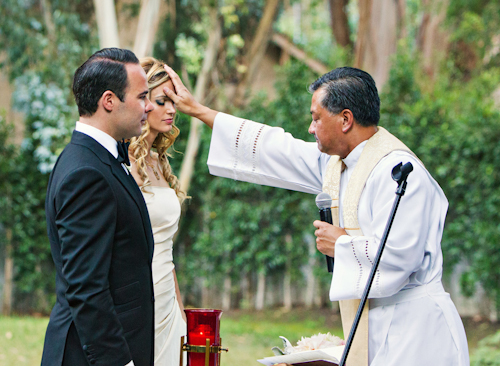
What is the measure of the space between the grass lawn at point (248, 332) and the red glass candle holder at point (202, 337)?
387 centimetres

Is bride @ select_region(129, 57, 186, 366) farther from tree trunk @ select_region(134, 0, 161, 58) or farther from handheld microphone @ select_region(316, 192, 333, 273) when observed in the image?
tree trunk @ select_region(134, 0, 161, 58)

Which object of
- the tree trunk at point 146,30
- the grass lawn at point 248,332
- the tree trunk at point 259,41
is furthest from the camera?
the tree trunk at point 259,41

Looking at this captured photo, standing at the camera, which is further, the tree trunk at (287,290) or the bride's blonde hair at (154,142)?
the tree trunk at (287,290)

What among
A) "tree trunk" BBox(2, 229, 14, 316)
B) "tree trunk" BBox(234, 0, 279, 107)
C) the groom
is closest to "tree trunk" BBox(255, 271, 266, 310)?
"tree trunk" BBox(234, 0, 279, 107)

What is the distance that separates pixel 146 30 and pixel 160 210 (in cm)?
401

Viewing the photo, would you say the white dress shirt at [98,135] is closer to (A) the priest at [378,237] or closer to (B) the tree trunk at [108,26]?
(A) the priest at [378,237]

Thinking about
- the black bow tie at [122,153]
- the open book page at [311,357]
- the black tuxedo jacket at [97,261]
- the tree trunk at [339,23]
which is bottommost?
the open book page at [311,357]

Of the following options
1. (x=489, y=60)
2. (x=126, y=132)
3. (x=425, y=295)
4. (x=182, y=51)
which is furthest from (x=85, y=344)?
(x=489, y=60)

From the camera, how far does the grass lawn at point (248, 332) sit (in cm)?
581

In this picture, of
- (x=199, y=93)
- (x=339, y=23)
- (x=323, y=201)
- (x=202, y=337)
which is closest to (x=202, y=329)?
(x=202, y=337)

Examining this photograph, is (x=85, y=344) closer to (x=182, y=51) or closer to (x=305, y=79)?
(x=305, y=79)

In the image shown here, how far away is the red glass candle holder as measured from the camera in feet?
6.48

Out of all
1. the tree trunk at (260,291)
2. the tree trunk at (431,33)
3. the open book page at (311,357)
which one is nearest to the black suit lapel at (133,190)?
the open book page at (311,357)

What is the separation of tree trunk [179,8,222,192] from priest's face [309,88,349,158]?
4.92m
